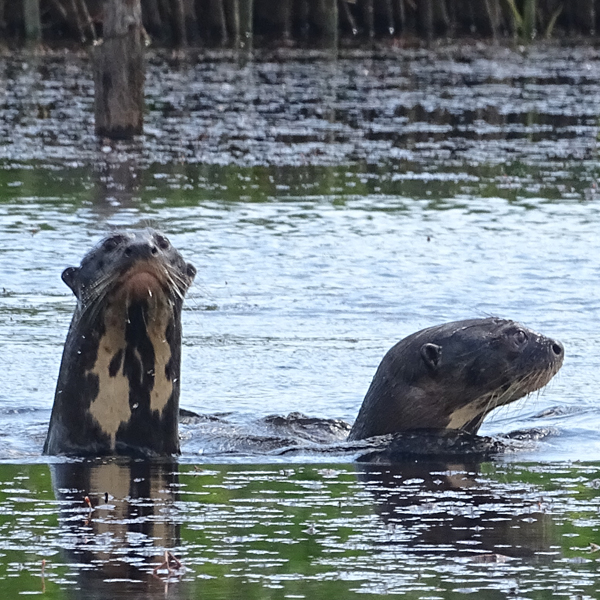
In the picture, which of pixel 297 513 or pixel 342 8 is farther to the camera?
pixel 342 8

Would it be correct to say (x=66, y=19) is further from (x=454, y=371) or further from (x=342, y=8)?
(x=454, y=371)

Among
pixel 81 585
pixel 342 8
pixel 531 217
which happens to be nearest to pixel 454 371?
pixel 81 585

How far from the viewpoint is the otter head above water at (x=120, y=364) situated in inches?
271

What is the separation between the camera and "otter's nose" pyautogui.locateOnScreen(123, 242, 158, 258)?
6684mm

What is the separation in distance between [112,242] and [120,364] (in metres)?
0.46

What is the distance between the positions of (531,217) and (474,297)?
3345 mm

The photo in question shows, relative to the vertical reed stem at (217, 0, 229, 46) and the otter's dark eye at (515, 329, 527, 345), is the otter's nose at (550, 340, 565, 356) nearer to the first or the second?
the otter's dark eye at (515, 329, 527, 345)

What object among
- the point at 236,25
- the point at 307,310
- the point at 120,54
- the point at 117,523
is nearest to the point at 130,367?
the point at 117,523

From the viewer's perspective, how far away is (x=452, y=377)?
7.53 metres

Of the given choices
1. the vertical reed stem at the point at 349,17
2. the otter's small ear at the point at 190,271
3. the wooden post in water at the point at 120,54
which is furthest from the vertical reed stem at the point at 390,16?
the otter's small ear at the point at 190,271

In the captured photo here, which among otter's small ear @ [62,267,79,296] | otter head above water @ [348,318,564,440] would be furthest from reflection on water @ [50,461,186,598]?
otter head above water @ [348,318,564,440]

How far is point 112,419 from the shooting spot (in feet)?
23.0

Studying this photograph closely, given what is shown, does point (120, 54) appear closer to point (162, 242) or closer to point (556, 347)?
point (556, 347)

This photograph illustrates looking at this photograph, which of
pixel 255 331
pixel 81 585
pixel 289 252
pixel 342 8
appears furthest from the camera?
pixel 342 8
